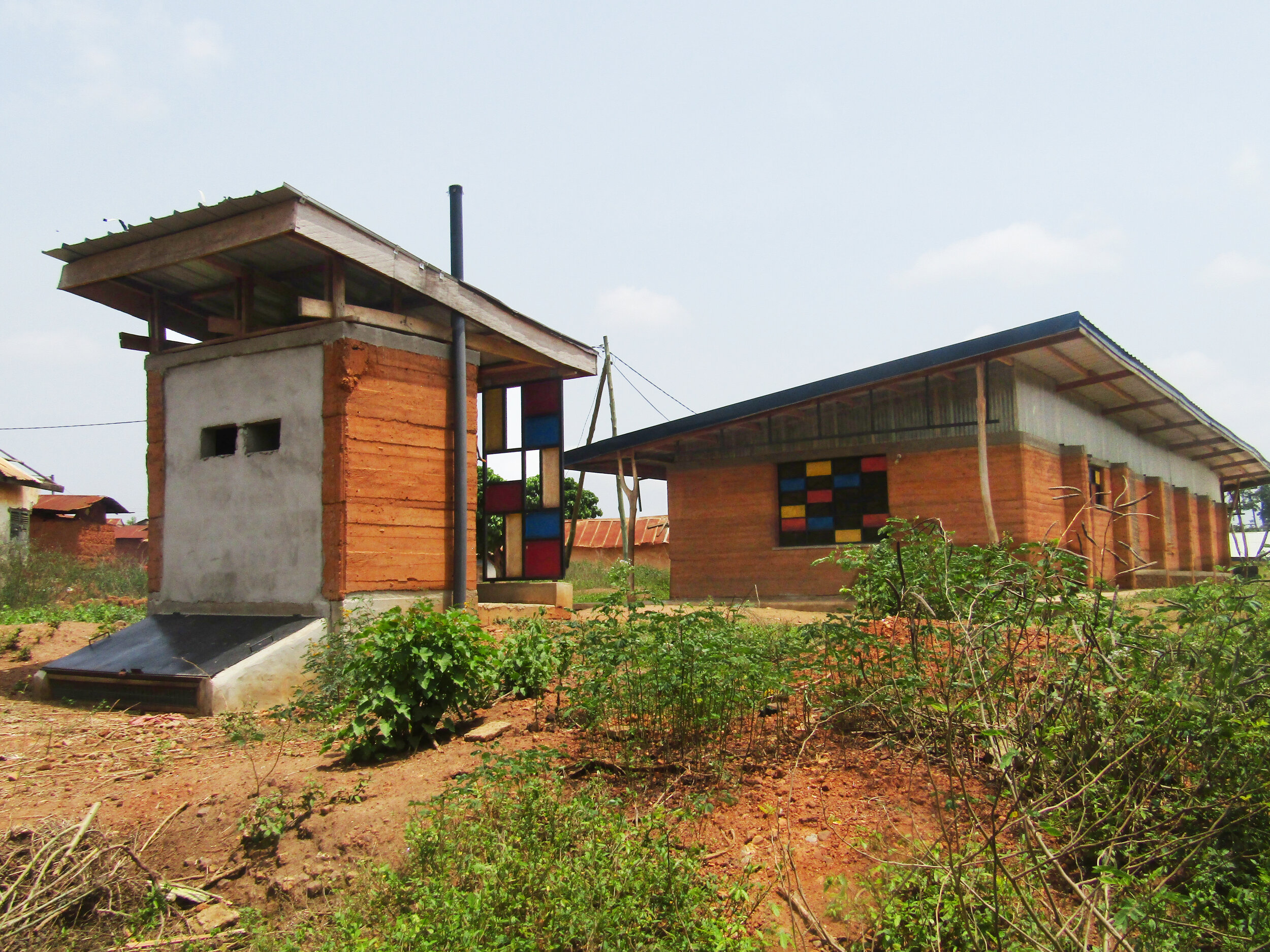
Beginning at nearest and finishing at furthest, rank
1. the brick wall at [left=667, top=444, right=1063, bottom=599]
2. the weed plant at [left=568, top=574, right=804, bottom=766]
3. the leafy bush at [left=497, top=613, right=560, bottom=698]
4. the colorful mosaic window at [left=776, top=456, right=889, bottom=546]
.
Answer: the weed plant at [left=568, top=574, right=804, bottom=766]
the leafy bush at [left=497, top=613, right=560, bottom=698]
the brick wall at [left=667, top=444, right=1063, bottom=599]
the colorful mosaic window at [left=776, top=456, right=889, bottom=546]

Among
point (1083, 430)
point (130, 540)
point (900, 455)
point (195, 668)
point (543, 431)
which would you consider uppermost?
point (1083, 430)

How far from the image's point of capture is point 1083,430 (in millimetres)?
15984

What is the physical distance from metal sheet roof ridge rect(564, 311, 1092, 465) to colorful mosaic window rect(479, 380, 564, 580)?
2.05 metres

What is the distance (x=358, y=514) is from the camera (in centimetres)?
862

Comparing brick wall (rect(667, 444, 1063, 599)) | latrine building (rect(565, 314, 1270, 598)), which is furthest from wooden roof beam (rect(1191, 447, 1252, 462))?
brick wall (rect(667, 444, 1063, 599))

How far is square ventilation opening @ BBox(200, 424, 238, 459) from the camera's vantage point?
9.63m

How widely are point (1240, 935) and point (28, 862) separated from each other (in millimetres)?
5509

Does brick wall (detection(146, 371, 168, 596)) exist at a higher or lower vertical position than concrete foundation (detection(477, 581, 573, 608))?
higher

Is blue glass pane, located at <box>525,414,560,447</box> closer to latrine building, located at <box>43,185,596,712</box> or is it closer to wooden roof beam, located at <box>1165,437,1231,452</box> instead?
latrine building, located at <box>43,185,596,712</box>

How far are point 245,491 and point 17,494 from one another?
1971 centimetres

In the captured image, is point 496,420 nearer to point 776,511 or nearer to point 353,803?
point 776,511

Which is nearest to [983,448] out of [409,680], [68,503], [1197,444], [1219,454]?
[409,680]

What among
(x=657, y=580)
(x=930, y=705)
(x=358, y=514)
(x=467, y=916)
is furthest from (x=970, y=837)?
(x=657, y=580)

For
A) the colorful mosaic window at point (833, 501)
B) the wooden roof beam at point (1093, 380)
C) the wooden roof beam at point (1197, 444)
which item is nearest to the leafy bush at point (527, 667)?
the colorful mosaic window at point (833, 501)
